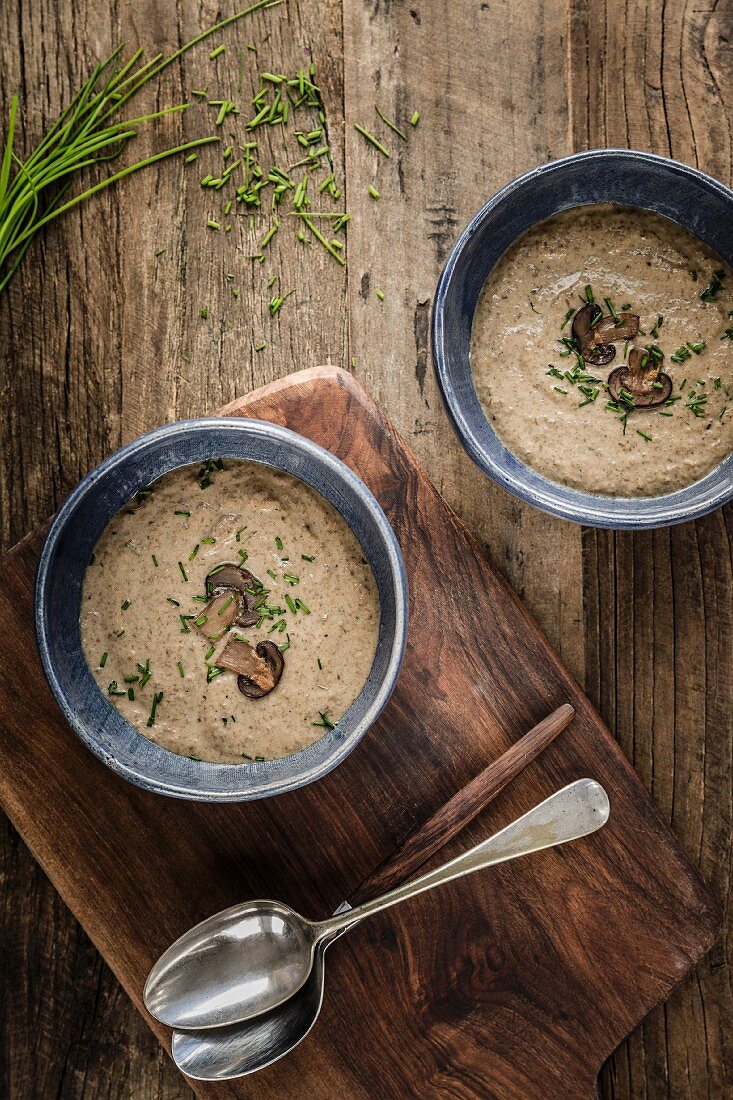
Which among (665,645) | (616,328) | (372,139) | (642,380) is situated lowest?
(665,645)

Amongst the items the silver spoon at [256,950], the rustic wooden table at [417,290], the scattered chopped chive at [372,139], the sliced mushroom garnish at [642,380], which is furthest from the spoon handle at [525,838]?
the scattered chopped chive at [372,139]

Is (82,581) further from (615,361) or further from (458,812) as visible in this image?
(615,361)

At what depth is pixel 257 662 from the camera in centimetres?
176

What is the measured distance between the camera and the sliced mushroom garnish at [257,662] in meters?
1.76

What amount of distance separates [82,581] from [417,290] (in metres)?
1.06

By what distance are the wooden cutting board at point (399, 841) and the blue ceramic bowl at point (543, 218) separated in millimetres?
177

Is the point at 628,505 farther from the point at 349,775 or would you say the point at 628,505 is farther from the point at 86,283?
the point at 86,283

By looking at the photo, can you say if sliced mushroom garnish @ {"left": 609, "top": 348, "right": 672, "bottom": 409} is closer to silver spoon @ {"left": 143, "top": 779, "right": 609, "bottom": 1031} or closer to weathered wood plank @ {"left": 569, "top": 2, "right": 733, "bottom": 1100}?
weathered wood plank @ {"left": 569, "top": 2, "right": 733, "bottom": 1100}

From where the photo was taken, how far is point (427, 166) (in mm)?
2125

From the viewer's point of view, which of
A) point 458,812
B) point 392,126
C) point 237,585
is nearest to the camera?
point 237,585

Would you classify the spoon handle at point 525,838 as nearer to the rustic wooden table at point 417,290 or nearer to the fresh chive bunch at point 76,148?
the rustic wooden table at point 417,290

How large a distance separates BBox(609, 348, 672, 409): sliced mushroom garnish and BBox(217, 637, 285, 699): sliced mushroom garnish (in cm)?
95

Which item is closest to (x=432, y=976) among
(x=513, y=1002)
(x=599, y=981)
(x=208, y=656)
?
(x=513, y=1002)

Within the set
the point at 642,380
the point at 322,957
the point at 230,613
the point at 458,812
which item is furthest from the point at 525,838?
the point at 642,380
